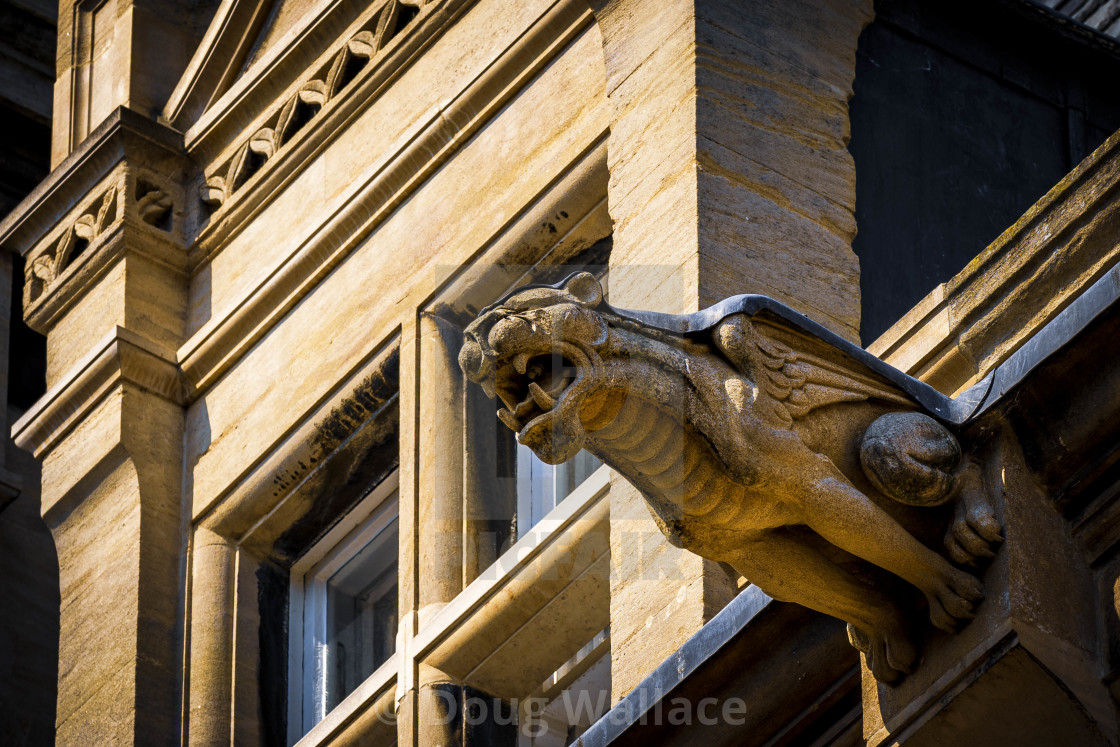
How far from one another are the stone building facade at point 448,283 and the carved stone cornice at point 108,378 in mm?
16

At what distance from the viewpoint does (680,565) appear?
23.2ft

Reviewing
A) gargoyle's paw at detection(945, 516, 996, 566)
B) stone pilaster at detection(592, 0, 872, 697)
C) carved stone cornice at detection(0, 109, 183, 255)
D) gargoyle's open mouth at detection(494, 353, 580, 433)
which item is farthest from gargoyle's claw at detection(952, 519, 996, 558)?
carved stone cornice at detection(0, 109, 183, 255)

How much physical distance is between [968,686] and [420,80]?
5179mm

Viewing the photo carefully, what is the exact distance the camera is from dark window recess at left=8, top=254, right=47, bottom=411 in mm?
14352

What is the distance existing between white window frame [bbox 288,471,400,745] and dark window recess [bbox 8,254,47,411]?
471 cm

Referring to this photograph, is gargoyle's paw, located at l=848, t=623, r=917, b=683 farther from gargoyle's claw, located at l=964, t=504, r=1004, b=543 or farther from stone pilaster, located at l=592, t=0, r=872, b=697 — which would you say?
stone pilaster, located at l=592, t=0, r=872, b=697

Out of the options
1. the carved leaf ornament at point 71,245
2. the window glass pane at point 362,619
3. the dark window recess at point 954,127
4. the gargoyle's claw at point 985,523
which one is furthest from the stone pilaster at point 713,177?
the carved leaf ornament at point 71,245

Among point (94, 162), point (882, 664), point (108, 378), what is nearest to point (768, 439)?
point (882, 664)

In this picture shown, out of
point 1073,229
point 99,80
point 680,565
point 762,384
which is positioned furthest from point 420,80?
point 762,384

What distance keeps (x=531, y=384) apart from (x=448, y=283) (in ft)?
14.0

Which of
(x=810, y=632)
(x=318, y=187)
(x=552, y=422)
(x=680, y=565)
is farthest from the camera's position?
(x=318, y=187)

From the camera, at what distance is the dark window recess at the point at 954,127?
8297mm

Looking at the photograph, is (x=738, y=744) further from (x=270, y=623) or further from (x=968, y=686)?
(x=270, y=623)

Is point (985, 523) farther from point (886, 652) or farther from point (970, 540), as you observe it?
point (886, 652)
